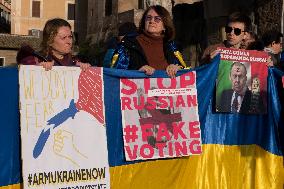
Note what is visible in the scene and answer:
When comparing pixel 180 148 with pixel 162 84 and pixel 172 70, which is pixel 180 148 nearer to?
pixel 162 84

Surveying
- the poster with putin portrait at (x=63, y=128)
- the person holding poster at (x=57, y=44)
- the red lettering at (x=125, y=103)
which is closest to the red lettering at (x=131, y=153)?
the poster with putin portrait at (x=63, y=128)

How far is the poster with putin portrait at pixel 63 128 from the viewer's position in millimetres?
4777

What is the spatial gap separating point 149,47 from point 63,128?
1.20m

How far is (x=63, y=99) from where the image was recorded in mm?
4977

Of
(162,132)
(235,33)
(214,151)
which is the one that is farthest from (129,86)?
(235,33)

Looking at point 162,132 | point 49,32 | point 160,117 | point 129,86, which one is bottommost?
point 162,132

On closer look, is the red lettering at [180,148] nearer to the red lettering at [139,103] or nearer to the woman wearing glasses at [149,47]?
the red lettering at [139,103]

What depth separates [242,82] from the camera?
5.82 meters

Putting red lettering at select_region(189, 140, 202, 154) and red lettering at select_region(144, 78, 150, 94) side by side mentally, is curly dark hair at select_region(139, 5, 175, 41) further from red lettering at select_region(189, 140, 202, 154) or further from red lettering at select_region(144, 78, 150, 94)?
red lettering at select_region(189, 140, 202, 154)

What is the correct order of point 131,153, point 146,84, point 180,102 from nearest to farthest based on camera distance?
1. point 131,153
2. point 146,84
3. point 180,102

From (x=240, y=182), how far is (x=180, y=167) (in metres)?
0.68

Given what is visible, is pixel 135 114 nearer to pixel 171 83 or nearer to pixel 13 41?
pixel 171 83

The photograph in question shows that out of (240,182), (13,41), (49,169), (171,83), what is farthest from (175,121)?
(13,41)

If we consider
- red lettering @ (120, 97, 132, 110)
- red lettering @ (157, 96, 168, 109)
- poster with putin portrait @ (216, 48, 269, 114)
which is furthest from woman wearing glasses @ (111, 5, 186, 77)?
poster with putin portrait @ (216, 48, 269, 114)
